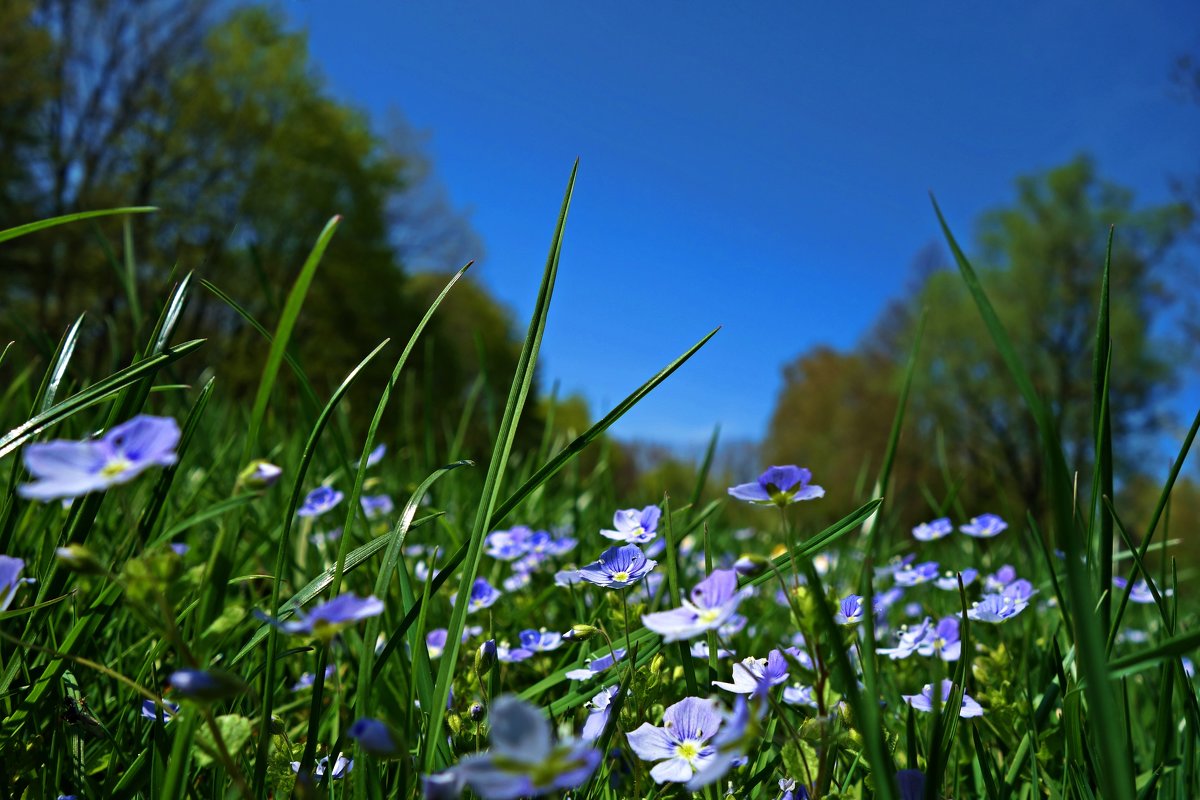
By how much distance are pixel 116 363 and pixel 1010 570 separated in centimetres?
205

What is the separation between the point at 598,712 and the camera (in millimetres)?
745

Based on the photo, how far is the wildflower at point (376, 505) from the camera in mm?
1688

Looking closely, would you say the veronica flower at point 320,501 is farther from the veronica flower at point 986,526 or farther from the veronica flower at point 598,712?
the veronica flower at point 986,526

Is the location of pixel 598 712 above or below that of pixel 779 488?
below

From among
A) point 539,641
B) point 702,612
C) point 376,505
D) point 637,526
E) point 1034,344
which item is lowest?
point 702,612

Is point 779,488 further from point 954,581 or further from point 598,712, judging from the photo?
point 954,581

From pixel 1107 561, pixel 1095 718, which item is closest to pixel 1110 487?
pixel 1107 561

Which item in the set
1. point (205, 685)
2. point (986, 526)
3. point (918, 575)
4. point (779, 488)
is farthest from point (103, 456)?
point (986, 526)

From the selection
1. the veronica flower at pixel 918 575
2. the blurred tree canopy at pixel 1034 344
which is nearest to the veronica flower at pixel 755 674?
the veronica flower at pixel 918 575

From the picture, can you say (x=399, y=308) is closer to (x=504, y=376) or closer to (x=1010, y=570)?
(x=504, y=376)

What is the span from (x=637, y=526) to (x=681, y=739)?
1.15 ft

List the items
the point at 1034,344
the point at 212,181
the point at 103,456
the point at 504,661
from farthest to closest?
1. the point at 1034,344
2. the point at 212,181
3. the point at 504,661
4. the point at 103,456

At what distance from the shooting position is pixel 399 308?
717 inches

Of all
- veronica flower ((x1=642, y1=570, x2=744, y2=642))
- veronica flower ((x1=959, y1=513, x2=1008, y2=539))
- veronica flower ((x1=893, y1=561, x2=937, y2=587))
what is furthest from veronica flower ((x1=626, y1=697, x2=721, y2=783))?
veronica flower ((x1=959, y1=513, x2=1008, y2=539))
